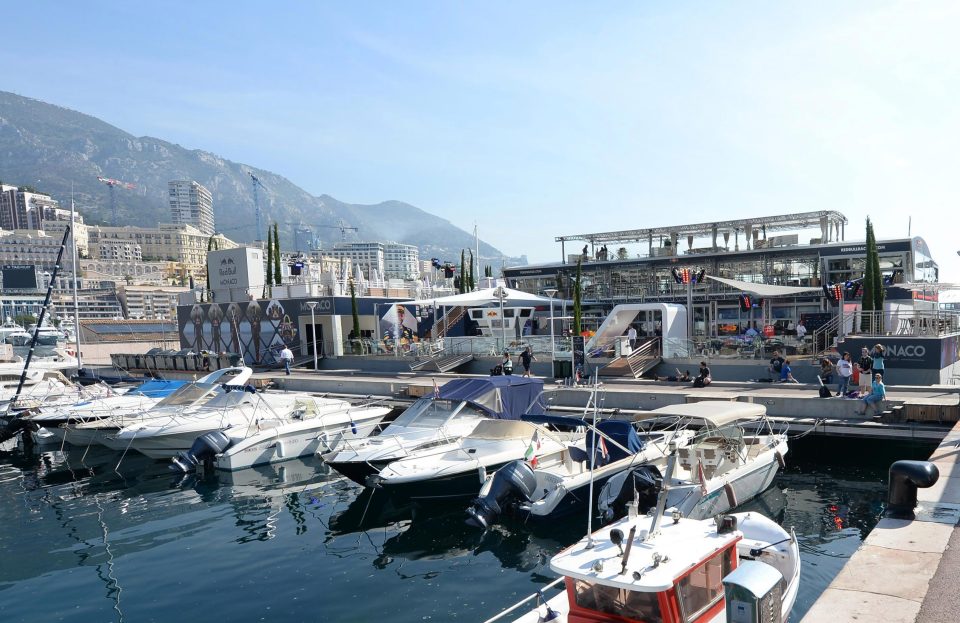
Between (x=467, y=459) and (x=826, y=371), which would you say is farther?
(x=826, y=371)

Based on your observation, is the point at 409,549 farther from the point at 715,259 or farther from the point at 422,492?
the point at 715,259

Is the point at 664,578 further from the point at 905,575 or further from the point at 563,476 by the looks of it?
the point at 563,476

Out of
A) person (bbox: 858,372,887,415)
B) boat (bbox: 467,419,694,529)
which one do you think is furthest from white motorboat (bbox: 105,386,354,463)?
person (bbox: 858,372,887,415)

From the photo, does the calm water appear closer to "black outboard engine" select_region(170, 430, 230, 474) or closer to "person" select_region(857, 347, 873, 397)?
"black outboard engine" select_region(170, 430, 230, 474)

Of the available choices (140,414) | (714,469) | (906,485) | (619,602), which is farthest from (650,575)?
(140,414)

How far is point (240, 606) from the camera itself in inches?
404

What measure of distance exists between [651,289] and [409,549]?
1456 inches

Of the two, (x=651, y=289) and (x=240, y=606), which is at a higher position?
(x=651, y=289)

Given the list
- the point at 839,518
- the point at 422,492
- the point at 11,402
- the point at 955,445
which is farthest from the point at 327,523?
the point at 11,402

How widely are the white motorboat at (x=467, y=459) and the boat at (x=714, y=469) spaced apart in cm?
250

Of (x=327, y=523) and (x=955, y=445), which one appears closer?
(x=955, y=445)

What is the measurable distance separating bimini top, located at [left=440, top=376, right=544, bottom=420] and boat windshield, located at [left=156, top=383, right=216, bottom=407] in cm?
1060

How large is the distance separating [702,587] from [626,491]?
6.01 metres

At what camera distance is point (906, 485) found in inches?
359
